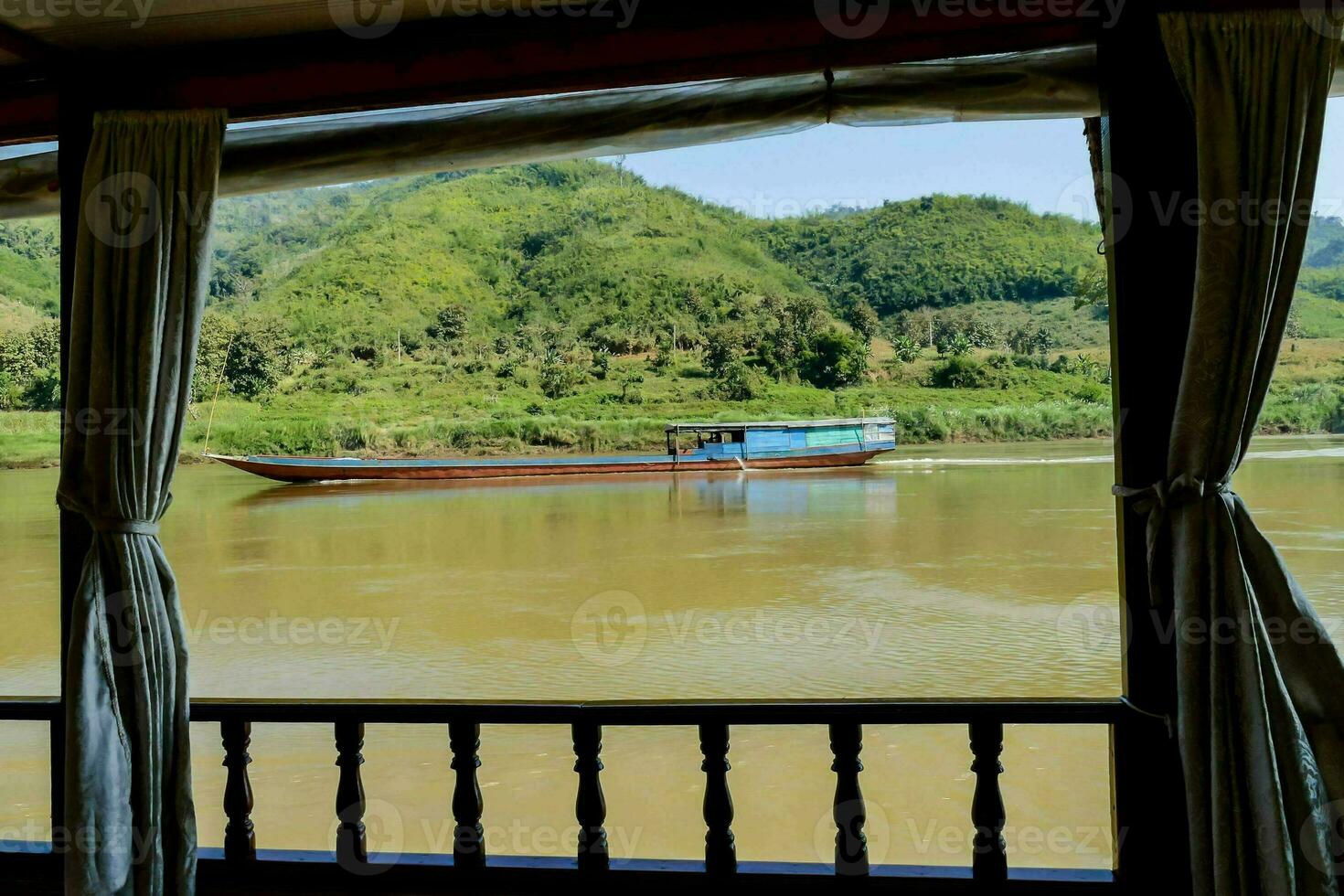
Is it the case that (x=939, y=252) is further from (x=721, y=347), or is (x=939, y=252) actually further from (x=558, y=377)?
(x=558, y=377)

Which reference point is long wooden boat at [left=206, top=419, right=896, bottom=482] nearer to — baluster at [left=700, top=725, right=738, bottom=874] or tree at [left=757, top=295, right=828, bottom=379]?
tree at [left=757, top=295, right=828, bottom=379]

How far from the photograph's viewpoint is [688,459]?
17312 millimetres

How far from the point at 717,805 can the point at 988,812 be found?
17.1 inches

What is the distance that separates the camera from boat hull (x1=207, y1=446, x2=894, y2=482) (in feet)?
56.2

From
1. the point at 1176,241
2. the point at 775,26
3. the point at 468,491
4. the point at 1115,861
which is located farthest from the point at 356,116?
the point at 468,491

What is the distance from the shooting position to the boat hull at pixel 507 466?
674 inches

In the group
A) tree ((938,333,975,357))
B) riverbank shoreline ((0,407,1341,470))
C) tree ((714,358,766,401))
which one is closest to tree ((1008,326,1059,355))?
tree ((938,333,975,357))

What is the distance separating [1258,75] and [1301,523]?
1995 centimetres

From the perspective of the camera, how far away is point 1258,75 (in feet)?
4.75

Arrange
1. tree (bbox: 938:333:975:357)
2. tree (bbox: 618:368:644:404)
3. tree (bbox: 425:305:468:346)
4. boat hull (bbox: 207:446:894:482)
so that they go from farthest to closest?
tree (bbox: 425:305:468:346)
tree (bbox: 618:368:644:404)
boat hull (bbox: 207:446:894:482)
tree (bbox: 938:333:975:357)

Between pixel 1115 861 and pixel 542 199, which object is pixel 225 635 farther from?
pixel 1115 861

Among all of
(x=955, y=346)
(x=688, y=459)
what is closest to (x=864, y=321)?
(x=955, y=346)

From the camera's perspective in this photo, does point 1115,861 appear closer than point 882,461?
Yes

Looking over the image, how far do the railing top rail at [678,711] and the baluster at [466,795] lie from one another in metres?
Answer: 0.03
